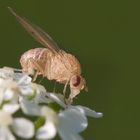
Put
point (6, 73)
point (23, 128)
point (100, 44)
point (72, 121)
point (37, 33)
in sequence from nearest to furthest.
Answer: point (23, 128) → point (72, 121) → point (6, 73) → point (37, 33) → point (100, 44)

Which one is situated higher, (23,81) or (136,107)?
(23,81)

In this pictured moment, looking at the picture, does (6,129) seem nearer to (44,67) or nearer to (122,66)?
(44,67)

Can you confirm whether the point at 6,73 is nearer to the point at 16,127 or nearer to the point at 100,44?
the point at 16,127

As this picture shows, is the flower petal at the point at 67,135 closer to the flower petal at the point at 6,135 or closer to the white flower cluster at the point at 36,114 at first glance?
the white flower cluster at the point at 36,114

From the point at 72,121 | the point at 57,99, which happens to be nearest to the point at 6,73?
the point at 57,99

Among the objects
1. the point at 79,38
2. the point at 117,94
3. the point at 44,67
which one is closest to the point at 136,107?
the point at 117,94
